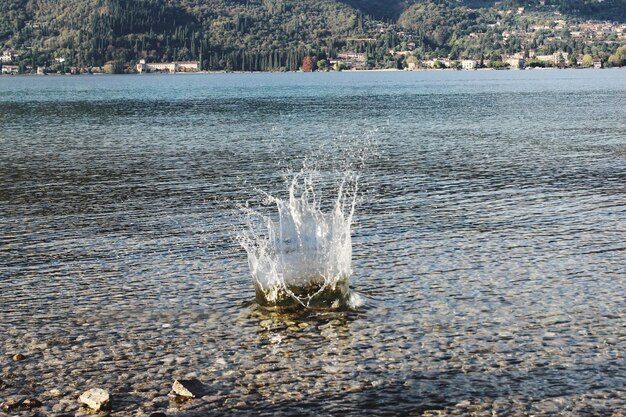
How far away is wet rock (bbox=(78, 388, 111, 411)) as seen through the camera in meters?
14.3

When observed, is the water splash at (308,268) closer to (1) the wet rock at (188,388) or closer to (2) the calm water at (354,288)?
(2) the calm water at (354,288)

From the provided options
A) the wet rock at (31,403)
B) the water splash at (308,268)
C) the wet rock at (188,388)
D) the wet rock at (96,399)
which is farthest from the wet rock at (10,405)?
the water splash at (308,268)

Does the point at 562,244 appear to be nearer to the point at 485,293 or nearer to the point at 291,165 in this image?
the point at 485,293

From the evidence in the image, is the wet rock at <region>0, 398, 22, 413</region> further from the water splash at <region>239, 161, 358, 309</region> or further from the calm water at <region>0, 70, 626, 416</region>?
the water splash at <region>239, 161, 358, 309</region>

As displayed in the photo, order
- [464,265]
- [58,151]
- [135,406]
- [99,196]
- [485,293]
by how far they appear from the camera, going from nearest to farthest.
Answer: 1. [135,406]
2. [485,293]
3. [464,265]
4. [99,196]
5. [58,151]

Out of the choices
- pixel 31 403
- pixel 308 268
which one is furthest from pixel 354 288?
pixel 31 403

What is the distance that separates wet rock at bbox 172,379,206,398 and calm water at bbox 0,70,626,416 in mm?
239

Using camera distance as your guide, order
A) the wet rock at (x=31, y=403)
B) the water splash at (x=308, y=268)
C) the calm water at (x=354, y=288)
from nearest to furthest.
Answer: the wet rock at (x=31, y=403) → the calm water at (x=354, y=288) → the water splash at (x=308, y=268)

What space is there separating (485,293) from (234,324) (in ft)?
19.2

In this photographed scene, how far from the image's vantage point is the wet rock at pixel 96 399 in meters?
14.3

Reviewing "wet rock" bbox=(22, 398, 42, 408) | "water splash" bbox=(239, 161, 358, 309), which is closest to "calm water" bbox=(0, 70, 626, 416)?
"wet rock" bbox=(22, 398, 42, 408)

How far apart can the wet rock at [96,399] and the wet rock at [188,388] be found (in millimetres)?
1119

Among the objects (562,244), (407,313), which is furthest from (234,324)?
(562,244)

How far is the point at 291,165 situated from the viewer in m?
48.4
